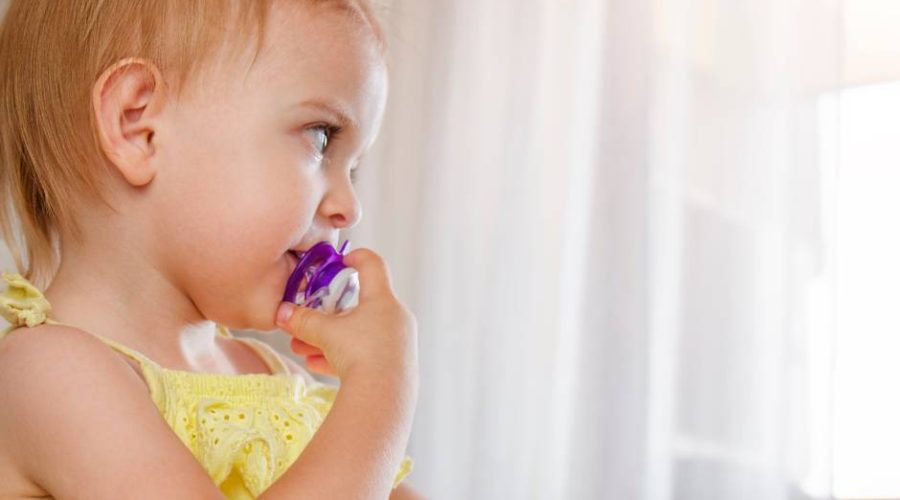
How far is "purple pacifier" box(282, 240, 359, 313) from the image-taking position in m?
1.07

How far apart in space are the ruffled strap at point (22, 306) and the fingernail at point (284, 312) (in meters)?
0.19

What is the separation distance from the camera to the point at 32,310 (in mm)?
1004

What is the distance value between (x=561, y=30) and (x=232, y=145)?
1.29m

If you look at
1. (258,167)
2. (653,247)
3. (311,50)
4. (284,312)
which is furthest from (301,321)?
(653,247)

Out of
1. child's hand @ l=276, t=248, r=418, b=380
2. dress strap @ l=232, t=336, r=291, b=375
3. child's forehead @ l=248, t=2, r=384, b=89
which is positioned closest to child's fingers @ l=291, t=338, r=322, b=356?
child's hand @ l=276, t=248, r=418, b=380

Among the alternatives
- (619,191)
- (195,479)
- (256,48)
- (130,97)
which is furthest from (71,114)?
(619,191)

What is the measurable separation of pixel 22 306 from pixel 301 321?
237 millimetres

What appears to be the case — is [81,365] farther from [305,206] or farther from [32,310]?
[305,206]

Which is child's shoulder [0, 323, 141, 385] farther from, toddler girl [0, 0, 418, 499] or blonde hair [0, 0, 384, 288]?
blonde hair [0, 0, 384, 288]

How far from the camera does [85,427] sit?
2.98ft

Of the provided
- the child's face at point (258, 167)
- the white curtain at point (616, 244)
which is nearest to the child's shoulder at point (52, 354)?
the child's face at point (258, 167)

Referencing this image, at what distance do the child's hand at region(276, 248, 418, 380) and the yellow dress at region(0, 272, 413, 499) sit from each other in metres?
0.07

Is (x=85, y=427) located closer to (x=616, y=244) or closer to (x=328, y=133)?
(x=328, y=133)

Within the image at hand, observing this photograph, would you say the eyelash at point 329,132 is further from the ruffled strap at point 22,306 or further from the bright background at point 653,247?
the bright background at point 653,247
